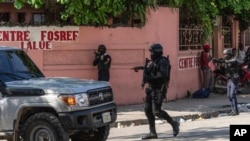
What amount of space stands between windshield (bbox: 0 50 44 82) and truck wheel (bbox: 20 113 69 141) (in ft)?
3.10

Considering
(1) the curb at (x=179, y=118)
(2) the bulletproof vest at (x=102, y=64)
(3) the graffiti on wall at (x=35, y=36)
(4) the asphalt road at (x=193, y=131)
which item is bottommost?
(1) the curb at (x=179, y=118)

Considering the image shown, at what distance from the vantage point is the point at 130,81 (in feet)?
56.4

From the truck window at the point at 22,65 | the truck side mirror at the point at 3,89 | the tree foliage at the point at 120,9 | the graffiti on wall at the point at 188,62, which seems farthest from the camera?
the graffiti on wall at the point at 188,62

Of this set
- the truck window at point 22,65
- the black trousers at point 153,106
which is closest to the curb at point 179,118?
the black trousers at point 153,106

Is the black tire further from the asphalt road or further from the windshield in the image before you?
the windshield

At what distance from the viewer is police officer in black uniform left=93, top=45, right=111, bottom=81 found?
1624 cm

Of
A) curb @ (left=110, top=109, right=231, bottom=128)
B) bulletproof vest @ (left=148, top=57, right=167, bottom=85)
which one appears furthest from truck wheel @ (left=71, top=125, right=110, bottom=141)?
curb @ (left=110, top=109, right=231, bottom=128)

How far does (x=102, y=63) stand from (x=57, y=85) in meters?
7.05

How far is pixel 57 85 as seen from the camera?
30.3 feet

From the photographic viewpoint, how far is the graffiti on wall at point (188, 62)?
63.2ft

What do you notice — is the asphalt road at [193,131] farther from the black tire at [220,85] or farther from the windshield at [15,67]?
the black tire at [220,85]

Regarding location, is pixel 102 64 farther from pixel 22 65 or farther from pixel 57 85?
pixel 57 85

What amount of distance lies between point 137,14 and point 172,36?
7.02ft

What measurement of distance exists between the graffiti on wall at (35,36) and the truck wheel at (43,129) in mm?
7418
